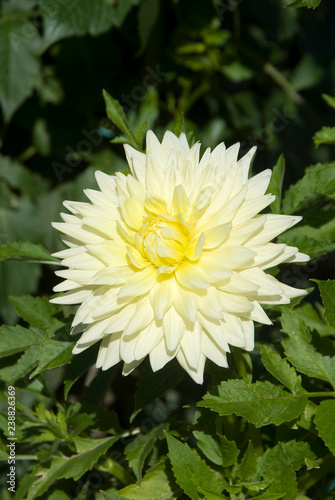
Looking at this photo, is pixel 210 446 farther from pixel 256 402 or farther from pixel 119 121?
pixel 119 121

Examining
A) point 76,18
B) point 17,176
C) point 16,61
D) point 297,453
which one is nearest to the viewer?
point 297,453

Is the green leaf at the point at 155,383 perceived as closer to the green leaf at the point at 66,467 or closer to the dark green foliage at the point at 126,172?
the dark green foliage at the point at 126,172

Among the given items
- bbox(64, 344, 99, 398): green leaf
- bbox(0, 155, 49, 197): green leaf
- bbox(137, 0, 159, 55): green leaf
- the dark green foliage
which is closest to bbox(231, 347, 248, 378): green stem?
the dark green foliage

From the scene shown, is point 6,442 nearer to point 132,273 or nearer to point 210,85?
point 132,273

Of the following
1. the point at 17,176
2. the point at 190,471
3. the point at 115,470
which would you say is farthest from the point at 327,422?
the point at 17,176

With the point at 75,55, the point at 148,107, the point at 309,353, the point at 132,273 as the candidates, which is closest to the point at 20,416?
the point at 132,273

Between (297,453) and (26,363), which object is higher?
(26,363)

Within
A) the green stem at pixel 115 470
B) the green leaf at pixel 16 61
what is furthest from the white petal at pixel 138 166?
the green leaf at pixel 16 61
